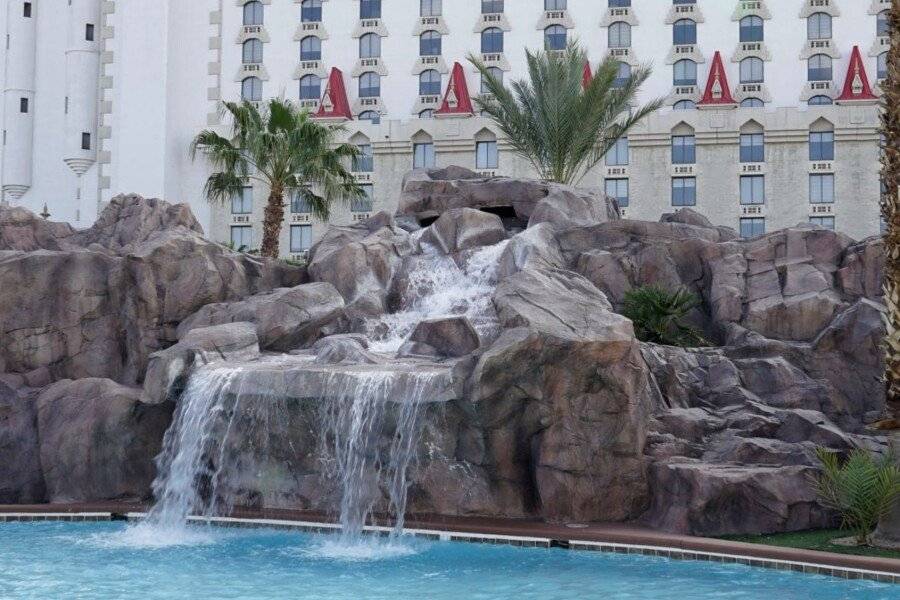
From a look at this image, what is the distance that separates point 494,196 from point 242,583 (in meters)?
16.8

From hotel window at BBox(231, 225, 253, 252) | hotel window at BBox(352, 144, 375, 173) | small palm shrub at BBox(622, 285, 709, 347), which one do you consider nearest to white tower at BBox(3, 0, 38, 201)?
hotel window at BBox(231, 225, 253, 252)

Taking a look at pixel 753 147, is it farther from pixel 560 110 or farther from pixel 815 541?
pixel 815 541

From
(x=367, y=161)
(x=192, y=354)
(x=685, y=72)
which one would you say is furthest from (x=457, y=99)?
(x=192, y=354)

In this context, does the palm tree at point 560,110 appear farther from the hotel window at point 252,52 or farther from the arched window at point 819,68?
the hotel window at point 252,52

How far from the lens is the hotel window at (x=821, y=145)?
48.5m

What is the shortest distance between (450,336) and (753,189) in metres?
30.8

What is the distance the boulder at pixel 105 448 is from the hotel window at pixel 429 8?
3552 cm

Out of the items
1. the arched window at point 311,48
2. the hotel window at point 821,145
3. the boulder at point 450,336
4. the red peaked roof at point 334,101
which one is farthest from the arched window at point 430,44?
the boulder at point 450,336

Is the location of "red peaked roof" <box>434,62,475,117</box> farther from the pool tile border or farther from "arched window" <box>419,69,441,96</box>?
the pool tile border

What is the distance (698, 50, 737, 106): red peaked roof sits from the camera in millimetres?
49031

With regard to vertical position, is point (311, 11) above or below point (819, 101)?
above

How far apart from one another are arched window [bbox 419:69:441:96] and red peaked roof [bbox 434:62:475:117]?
131cm

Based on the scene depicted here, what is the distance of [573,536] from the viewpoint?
667 inches

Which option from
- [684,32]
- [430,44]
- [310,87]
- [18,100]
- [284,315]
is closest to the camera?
[284,315]
